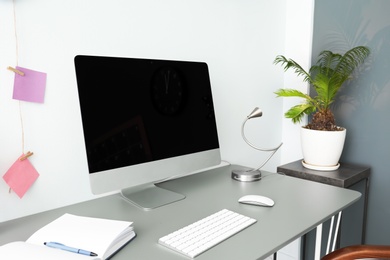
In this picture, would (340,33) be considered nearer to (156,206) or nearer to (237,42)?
(237,42)

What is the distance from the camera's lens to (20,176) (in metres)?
1.12

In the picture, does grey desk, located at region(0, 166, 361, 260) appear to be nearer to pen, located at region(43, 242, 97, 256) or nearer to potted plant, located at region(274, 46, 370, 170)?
pen, located at region(43, 242, 97, 256)

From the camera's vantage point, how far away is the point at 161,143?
1273 mm

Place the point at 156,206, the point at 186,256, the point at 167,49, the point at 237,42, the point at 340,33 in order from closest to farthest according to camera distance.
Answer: the point at 186,256 < the point at 156,206 < the point at 167,49 < the point at 237,42 < the point at 340,33

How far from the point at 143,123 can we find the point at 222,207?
41cm

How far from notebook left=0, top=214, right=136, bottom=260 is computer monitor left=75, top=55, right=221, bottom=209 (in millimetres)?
153

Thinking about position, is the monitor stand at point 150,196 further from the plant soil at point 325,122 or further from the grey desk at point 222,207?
the plant soil at point 325,122

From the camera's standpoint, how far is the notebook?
2.60ft

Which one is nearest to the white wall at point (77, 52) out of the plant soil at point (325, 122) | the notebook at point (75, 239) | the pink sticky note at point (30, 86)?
the pink sticky note at point (30, 86)

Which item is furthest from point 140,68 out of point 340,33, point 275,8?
point 340,33

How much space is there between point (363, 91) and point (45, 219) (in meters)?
1.78

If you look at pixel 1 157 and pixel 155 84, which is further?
pixel 155 84

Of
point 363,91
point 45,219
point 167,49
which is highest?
point 167,49

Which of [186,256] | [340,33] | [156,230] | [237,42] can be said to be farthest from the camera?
[340,33]
